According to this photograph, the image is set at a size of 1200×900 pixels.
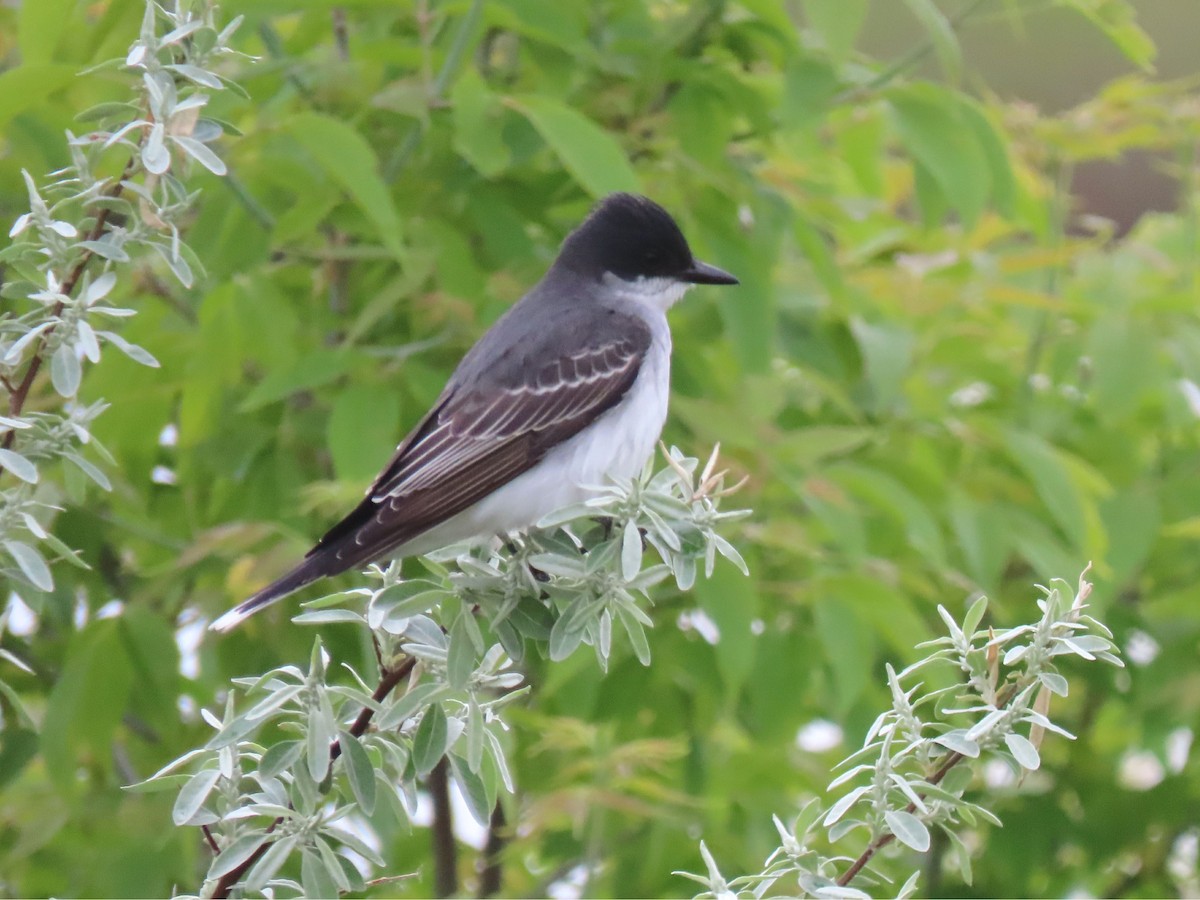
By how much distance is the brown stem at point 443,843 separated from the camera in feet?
13.9

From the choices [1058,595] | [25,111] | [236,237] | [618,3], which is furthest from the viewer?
A: [618,3]

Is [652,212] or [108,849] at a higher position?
[652,212]

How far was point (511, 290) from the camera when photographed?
414 cm

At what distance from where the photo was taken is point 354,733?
2189 millimetres

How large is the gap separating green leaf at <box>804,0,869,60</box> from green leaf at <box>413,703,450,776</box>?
2.17m

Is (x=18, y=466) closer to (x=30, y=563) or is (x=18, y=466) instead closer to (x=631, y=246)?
(x=30, y=563)

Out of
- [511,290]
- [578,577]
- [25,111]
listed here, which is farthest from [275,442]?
[578,577]

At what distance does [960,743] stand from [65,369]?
1339 millimetres

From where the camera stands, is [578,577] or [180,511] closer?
[578,577]

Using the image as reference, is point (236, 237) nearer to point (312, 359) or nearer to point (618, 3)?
point (312, 359)

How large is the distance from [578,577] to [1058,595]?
2.31ft

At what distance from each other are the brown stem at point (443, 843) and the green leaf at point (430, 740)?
2.08 meters

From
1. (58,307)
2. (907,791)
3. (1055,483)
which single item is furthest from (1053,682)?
(1055,483)

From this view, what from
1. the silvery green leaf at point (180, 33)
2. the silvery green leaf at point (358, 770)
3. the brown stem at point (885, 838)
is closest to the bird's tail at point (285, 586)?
the silvery green leaf at point (358, 770)
